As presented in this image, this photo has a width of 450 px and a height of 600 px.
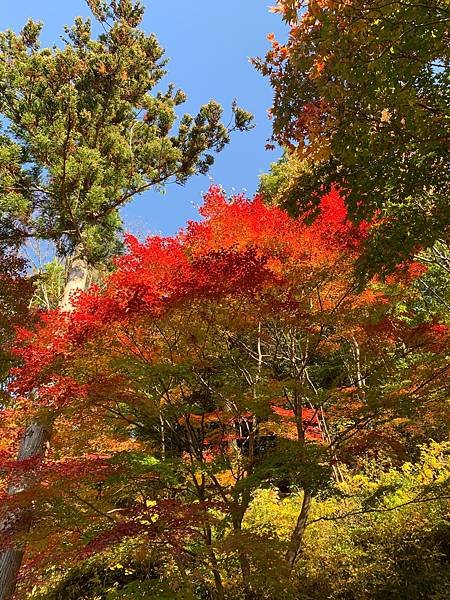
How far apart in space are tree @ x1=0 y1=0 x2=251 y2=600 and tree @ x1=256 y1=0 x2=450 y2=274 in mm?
4667

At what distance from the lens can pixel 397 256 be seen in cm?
453

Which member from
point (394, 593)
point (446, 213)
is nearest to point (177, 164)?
point (446, 213)

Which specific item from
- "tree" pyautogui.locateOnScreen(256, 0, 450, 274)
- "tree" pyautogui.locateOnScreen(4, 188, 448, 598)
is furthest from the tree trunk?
"tree" pyautogui.locateOnScreen(256, 0, 450, 274)

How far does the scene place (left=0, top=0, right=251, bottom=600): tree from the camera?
789 centimetres

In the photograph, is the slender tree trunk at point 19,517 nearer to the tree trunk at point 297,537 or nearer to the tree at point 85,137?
the tree at point 85,137

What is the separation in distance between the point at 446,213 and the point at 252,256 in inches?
95.7

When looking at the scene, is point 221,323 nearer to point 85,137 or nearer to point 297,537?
point 297,537

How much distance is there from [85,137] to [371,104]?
6.60m

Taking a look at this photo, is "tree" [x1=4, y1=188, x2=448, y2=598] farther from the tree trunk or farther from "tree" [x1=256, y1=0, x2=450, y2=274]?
"tree" [x1=256, y1=0, x2=450, y2=274]

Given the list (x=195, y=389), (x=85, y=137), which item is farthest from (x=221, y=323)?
(x=85, y=137)

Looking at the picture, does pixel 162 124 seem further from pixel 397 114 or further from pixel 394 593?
pixel 394 593

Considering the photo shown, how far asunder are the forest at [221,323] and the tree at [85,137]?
44 millimetres

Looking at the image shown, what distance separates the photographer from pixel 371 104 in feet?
12.6

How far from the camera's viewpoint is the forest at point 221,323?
4.21 m
